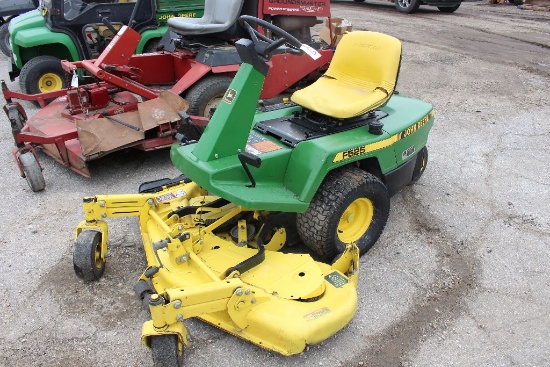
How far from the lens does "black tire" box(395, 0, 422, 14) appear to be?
43.2 ft

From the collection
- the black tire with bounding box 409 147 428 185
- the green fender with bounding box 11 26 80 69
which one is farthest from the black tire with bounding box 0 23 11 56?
the black tire with bounding box 409 147 428 185

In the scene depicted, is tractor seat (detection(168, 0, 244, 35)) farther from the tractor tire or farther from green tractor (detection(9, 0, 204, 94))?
the tractor tire

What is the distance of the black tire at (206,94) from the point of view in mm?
5121

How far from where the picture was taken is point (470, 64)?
8375 millimetres

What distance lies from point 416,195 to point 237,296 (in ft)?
7.96

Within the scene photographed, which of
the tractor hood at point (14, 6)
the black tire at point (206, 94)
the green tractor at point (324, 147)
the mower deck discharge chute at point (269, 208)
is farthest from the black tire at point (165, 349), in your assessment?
the tractor hood at point (14, 6)

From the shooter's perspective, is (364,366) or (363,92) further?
(363,92)

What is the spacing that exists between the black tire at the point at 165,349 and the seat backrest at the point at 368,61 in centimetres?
233

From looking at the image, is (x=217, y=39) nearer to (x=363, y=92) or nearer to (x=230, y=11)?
(x=230, y=11)

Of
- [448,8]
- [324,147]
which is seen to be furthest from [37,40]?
[448,8]

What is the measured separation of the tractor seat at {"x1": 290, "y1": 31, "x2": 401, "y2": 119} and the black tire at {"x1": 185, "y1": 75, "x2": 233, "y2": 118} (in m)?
1.62

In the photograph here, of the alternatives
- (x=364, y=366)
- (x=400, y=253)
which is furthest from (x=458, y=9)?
(x=364, y=366)

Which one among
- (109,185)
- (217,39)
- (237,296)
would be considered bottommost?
(109,185)

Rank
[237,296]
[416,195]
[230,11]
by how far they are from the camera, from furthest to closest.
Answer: [230,11]
[416,195]
[237,296]
